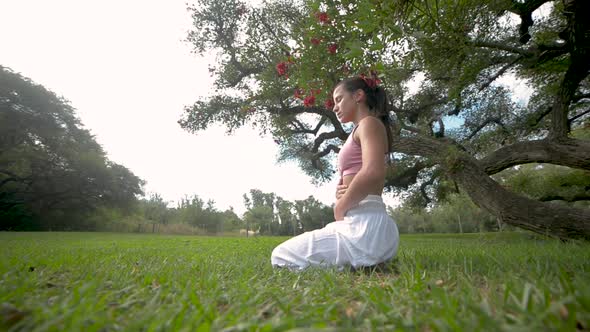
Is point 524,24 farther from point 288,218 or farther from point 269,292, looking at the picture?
point 288,218

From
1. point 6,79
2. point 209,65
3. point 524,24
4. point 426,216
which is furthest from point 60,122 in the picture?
point 426,216

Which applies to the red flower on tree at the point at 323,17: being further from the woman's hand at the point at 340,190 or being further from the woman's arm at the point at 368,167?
the woman's hand at the point at 340,190

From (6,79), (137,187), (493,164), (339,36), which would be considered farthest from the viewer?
(137,187)

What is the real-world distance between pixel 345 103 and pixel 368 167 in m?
0.85

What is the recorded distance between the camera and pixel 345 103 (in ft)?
9.41

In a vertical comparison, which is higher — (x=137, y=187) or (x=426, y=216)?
(x=137, y=187)

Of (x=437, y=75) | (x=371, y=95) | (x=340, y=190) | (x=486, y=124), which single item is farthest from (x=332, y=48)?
(x=486, y=124)

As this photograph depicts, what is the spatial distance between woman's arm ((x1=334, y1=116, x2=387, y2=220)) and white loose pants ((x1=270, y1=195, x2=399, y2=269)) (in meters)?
0.13

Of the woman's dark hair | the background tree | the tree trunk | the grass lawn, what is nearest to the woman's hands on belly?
the woman's dark hair

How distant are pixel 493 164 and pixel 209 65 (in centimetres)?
1074

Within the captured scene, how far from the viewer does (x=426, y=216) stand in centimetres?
5588

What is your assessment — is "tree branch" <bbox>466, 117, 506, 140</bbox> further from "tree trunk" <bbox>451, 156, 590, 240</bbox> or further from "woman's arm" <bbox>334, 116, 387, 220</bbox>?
"woman's arm" <bbox>334, 116, 387, 220</bbox>

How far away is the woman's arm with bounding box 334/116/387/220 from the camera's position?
2359 mm

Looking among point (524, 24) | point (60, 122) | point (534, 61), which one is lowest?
point (534, 61)
